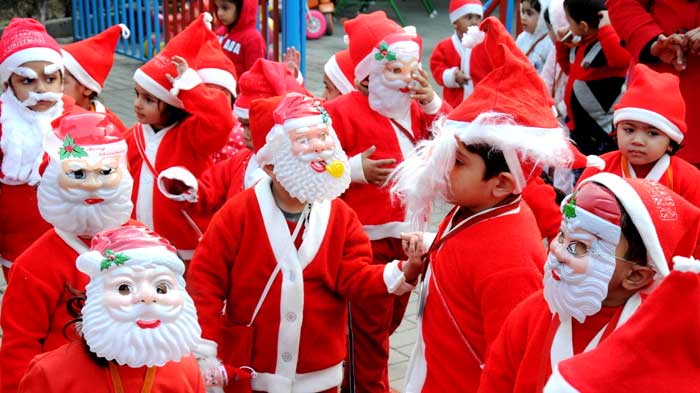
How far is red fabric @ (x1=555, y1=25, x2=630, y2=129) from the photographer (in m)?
6.79

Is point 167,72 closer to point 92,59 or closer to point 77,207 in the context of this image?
point 92,59

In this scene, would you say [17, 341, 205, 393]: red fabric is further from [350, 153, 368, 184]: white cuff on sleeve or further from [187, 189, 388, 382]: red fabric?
[350, 153, 368, 184]: white cuff on sleeve

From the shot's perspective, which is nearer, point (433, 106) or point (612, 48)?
point (433, 106)

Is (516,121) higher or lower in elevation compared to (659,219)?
lower

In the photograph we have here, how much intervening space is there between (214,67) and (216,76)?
56 mm

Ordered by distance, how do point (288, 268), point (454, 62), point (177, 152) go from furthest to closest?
point (454, 62), point (177, 152), point (288, 268)

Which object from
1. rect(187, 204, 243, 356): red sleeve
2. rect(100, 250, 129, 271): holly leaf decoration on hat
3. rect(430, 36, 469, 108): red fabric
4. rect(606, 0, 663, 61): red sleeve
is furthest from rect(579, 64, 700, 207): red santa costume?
rect(430, 36, 469, 108): red fabric

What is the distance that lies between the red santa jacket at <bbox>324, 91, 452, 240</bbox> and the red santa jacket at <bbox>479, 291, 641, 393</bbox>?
83.2 inches

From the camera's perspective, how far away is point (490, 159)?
355cm

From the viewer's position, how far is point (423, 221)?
393 centimetres

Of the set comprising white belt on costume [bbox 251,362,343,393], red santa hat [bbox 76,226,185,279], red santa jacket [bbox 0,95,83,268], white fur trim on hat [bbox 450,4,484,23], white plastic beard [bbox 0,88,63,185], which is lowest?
white fur trim on hat [bbox 450,4,484,23]

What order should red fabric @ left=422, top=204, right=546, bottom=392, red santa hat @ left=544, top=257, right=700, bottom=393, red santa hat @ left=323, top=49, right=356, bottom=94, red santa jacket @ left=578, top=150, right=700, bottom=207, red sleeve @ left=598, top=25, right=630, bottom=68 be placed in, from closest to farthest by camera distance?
red santa hat @ left=544, top=257, right=700, bottom=393 < red fabric @ left=422, top=204, right=546, bottom=392 < red santa jacket @ left=578, top=150, right=700, bottom=207 < red santa hat @ left=323, top=49, right=356, bottom=94 < red sleeve @ left=598, top=25, right=630, bottom=68

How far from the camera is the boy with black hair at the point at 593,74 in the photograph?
683 cm

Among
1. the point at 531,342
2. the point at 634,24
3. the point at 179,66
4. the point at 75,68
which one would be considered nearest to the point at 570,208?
the point at 531,342
